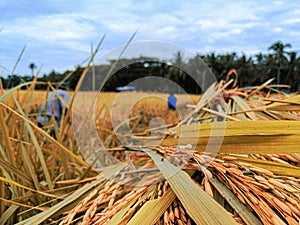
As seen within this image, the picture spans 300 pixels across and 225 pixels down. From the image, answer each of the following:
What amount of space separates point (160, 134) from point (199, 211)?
339 millimetres

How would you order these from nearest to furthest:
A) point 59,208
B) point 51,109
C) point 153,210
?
point 153,210 → point 59,208 → point 51,109

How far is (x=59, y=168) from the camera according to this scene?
871 mm

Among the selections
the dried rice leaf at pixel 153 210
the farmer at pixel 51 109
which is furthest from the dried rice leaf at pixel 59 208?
the farmer at pixel 51 109

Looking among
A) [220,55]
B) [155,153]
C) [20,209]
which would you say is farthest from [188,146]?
[220,55]

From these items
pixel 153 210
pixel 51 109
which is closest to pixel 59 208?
pixel 153 210

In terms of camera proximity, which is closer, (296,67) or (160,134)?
(160,134)

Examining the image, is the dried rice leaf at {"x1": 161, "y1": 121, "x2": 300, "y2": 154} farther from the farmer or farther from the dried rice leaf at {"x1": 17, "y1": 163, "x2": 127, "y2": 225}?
the farmer

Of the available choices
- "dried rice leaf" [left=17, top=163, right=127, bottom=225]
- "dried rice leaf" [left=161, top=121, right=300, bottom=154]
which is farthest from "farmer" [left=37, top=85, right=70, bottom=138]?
"dried rice leaf" [left=161, top=121, right=300, bottom=154]

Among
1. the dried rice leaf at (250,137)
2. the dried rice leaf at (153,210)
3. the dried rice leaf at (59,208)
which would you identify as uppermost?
the dried rice leaf at (250,137)

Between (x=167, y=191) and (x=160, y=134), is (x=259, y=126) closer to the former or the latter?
(x=167, y=191)

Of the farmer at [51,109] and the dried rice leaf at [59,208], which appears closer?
the dried rice leaf at [59,208]

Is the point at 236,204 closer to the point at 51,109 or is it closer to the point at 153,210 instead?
the point at 153,210

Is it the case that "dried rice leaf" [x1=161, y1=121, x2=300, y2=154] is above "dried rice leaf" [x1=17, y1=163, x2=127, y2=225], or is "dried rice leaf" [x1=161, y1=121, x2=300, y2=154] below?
above

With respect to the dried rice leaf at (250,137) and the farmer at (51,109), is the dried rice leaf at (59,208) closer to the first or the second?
the dried rice leaf at (250,137)
